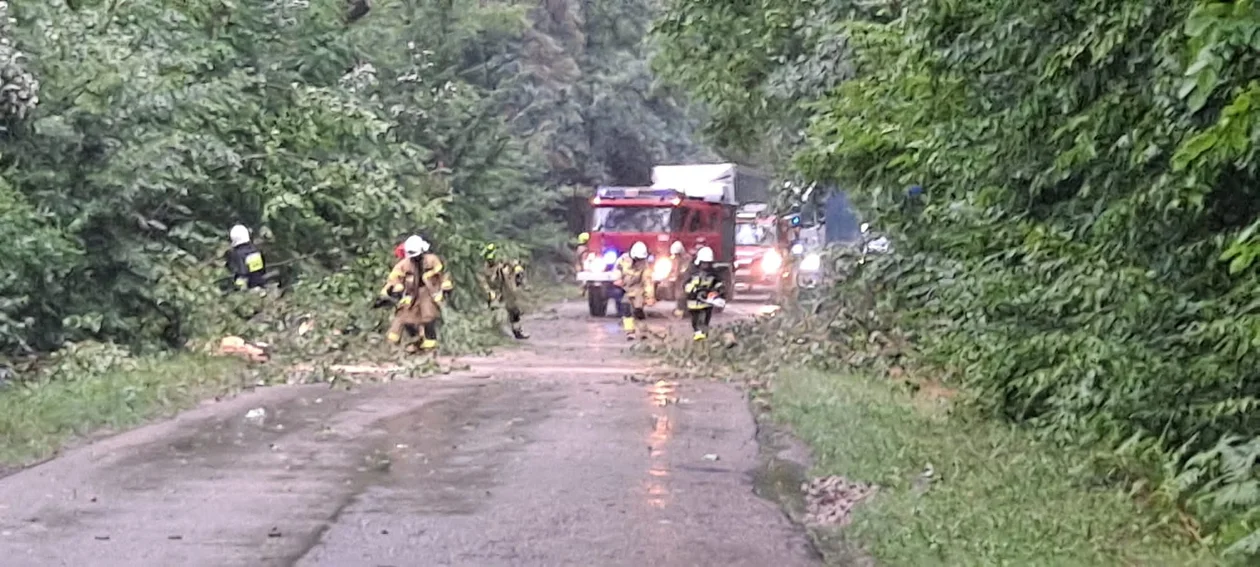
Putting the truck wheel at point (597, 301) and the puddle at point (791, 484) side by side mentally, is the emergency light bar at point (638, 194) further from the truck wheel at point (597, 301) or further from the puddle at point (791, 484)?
the puddle at point (791, 484)

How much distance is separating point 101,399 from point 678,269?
2009 centimetres

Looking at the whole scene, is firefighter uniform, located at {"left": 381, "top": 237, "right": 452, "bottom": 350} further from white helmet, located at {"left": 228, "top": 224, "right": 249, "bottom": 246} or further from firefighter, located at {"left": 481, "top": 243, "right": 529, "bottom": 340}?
firefighter, located at {"left": 481, "top": 243, "right": 529, "bottom": 340}

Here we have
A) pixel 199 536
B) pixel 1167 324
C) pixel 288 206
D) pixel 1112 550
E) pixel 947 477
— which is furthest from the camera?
pixel 288 206

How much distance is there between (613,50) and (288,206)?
88.4 feet

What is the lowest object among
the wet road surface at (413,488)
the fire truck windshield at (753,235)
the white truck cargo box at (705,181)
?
the wet road surface at (413,488)

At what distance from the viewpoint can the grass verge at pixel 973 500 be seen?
27.6 ft

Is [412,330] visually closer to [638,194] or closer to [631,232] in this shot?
[631,232]

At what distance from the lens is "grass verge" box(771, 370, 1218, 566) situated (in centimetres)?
840

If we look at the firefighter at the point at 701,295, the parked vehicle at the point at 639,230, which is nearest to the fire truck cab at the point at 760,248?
the parked vehicle at the point at 639,230

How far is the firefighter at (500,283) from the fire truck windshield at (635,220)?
22.5 feet

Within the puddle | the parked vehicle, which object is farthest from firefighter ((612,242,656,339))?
the puddle

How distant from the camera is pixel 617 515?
10078mm

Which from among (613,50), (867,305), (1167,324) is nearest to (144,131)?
(867,305)

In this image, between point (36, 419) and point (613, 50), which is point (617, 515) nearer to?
point (36, 419)
